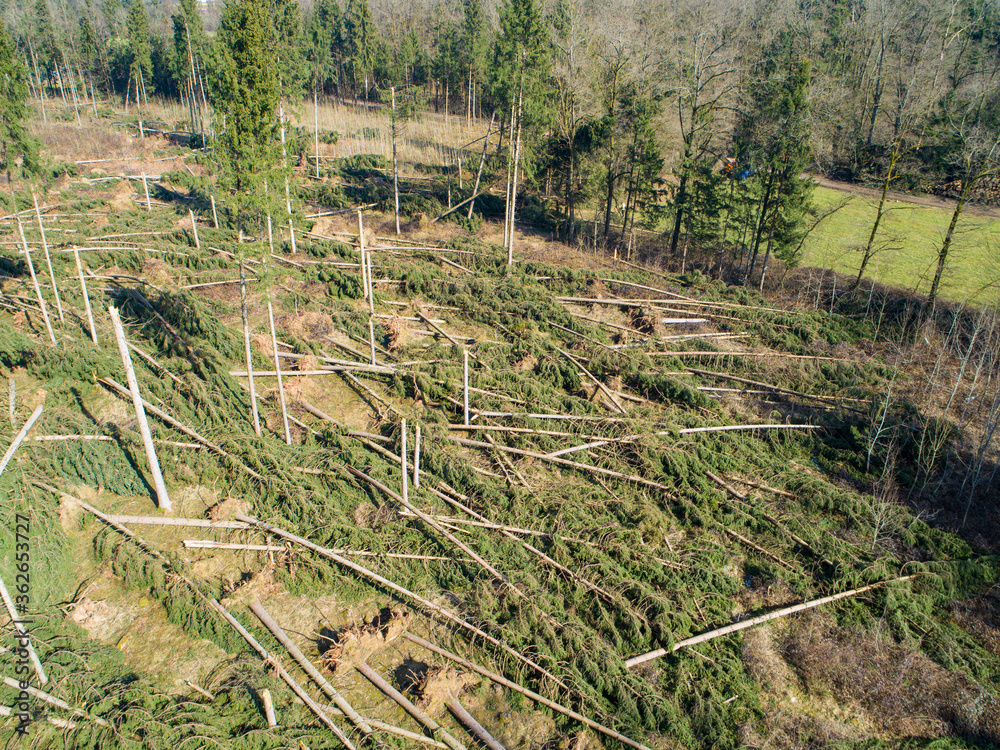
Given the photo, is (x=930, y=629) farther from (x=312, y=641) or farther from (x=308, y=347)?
(x=308, y=347)

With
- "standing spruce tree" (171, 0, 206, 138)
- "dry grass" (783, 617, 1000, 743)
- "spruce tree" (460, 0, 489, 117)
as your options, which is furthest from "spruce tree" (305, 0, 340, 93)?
"dry grass" (783, 617, 1000, 743)

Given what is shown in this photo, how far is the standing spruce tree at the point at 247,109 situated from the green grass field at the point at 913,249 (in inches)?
726

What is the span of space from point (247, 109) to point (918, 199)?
38479 mm

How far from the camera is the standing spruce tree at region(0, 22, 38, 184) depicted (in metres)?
13.0

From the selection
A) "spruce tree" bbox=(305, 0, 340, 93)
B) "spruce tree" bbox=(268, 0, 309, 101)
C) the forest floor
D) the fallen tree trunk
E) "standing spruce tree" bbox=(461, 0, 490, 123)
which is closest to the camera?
the forest floor

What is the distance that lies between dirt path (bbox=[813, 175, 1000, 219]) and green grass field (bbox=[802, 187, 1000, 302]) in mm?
857

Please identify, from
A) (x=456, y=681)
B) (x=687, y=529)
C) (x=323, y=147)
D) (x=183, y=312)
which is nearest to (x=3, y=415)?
(x=183, y=312)

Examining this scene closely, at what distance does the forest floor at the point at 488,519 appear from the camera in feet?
25.6

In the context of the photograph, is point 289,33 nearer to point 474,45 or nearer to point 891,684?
point 474,45

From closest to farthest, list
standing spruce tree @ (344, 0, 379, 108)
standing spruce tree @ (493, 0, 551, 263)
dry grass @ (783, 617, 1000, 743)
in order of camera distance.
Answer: dry grass @ (783, 617, 1000, 743), standing spruce tree @ (493, 0, 551, 263), standing spruce tree @ (344, 0, 379, 108)

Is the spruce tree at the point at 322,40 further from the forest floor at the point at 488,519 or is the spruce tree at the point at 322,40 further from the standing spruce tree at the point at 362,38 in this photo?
the forest floor at the point at 488,519

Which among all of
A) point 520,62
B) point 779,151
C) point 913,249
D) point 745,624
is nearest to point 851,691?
point 745,624

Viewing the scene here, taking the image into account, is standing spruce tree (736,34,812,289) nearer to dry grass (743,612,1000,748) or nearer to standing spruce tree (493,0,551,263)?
standing spruce tree (493,0,551,263)

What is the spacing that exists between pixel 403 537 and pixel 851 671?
23.6ft
